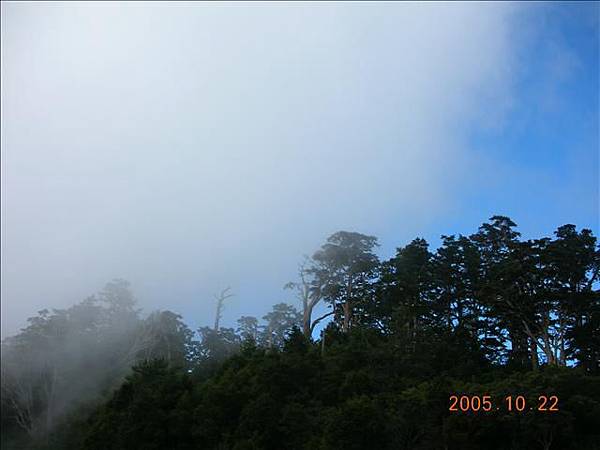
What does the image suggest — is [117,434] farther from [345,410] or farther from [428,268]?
[428,268]

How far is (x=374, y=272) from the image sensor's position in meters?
39.0

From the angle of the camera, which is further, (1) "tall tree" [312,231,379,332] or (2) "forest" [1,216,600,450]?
(1) "tall tree" [312,231,379,332]

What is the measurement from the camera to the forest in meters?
18.7

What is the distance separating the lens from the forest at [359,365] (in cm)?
1873
